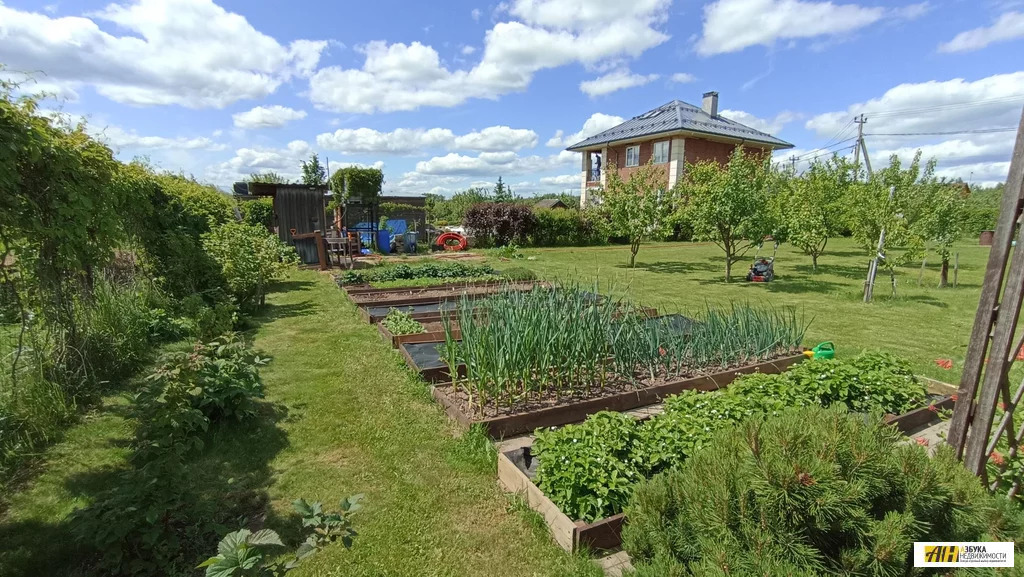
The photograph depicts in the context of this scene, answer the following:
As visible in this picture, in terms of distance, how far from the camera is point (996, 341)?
6.46ft

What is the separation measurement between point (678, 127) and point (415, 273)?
851 inches

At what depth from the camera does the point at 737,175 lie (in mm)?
11977

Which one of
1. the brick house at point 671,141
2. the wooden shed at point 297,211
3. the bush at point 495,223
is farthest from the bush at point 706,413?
the brick house at point 671,141

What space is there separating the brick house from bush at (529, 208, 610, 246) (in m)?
2.54

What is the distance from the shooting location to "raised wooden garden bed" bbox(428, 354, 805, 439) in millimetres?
3651

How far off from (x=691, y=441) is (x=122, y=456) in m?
3.86

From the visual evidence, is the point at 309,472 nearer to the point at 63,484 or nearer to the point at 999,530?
the point at 63,484

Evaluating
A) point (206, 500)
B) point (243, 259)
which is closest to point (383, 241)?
point (243, 259)

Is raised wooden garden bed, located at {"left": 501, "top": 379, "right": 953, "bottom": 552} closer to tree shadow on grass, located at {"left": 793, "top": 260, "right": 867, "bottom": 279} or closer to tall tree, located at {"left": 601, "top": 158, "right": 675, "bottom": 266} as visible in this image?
tall tree, located at {"left": 601, "top": 158, "right": 675, "bottom": 266}

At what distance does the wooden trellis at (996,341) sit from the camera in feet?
6.12

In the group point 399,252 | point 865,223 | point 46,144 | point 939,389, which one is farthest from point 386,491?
point 399,252

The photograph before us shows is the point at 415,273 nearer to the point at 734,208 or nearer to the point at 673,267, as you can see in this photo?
the point at 734,208

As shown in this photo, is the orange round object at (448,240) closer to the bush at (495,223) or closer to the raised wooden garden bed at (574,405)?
the bush at (495,223)

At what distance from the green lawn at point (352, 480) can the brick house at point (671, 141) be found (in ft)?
76.5
